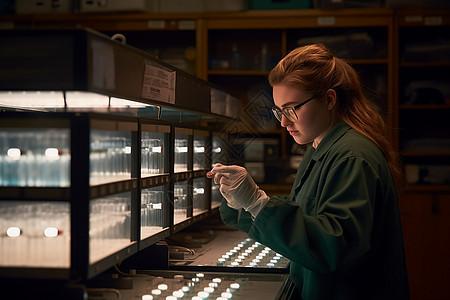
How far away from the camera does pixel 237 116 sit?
3.66 meters

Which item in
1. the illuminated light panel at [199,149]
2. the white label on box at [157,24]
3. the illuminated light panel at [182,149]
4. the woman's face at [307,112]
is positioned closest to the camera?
the woman's face at [307,112]

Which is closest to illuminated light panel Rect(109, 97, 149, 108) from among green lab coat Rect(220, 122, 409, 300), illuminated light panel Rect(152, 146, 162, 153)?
illuminated light panel Rect(152, 146, 162, 153)

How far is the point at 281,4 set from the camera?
173 inches

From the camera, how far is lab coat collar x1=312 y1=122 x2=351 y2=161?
5.95 ft

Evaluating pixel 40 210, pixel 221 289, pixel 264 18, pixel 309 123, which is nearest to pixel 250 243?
pixel 221 289

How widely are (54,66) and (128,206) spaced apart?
528 millimetres

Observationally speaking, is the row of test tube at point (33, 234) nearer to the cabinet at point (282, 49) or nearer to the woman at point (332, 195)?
the woman at point (332, 195)

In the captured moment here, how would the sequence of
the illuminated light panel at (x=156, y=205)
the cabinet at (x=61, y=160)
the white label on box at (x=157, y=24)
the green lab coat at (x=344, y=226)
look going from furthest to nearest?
1. the white label on box at (x=157, y=24)
2. the illuminated light panel at (x=156, y=205)
3. the green lab coat at (x=344, y=226)
4. the cabinet at (x=61, y=160)

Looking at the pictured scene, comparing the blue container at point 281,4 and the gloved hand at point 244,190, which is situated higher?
the blue container at point 281,4

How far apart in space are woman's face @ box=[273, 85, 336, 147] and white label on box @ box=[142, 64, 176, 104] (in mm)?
405

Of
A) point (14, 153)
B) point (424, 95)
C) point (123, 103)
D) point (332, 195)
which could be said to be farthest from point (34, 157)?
point (424, 95)

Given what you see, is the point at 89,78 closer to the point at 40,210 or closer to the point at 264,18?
the point at 40,210

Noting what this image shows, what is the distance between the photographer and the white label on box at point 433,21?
4172mm

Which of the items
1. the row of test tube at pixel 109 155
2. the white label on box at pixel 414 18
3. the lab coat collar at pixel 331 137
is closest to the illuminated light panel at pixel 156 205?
the row of test tube at pixel 109 155
